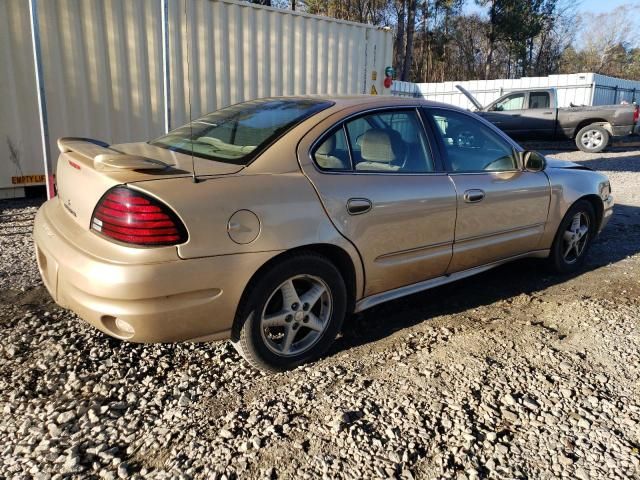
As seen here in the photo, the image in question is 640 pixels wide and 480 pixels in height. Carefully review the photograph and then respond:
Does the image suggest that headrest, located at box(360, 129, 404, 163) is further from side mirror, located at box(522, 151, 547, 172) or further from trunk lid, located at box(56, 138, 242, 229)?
side mirror, located at box(522, 151, 547, 172)

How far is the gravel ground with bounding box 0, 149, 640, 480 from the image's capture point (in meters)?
2.20

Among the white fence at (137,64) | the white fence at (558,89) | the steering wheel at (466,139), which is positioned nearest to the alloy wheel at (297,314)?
the steering wheel at (466,139)

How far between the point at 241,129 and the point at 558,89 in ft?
67.6

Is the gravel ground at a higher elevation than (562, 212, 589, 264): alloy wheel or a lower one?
lower

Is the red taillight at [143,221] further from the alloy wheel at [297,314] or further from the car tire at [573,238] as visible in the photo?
the car tire at [573,238]

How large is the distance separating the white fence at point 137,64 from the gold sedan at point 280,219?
109 inches

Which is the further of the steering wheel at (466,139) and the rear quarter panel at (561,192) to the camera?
the rear quarter panel at (561,192)

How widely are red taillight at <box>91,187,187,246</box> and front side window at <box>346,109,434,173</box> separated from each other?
1.21 m

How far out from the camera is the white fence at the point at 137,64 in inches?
241

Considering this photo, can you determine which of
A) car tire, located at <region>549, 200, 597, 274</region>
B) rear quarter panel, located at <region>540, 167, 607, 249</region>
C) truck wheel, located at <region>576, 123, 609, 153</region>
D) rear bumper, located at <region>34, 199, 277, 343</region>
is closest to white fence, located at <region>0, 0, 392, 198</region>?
rear bumper, located at <region>34, 199, 277, 343</region>

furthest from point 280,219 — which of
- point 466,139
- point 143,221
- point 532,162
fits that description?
point 532,162

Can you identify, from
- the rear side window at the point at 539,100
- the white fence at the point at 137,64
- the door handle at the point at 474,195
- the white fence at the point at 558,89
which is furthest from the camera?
the white fence at the point at 558,89

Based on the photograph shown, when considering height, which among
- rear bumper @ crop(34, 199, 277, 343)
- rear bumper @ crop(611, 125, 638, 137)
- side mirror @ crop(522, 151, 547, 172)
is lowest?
rear bumper @ crop(34, 199, 277, 343)

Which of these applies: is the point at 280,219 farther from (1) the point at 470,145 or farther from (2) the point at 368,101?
(1) the point at 470,145
